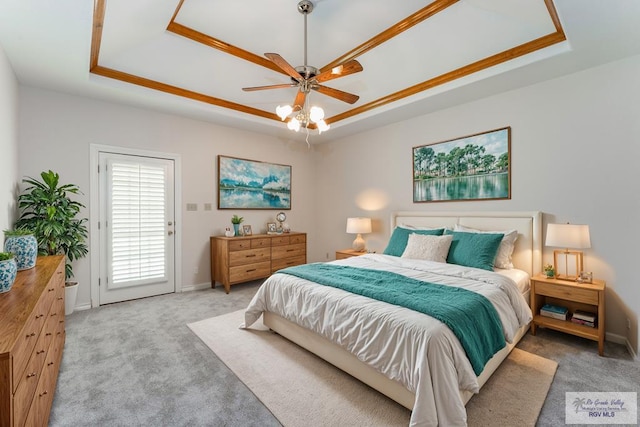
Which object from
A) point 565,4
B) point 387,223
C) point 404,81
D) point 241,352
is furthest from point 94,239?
point 565,4

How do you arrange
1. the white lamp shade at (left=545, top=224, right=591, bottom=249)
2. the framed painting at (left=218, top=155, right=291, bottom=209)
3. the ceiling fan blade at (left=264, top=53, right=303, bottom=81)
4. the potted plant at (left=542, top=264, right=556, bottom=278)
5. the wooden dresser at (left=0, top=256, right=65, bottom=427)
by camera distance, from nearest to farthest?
the wooden dresser at (left=0, top=256, right=65, bottom=427)
the ceiling fan blade at (left=264, top=53, right=303, bottom=81)
the white lamp shade at (left=545, top=224, right=591, bottom=249)
the potted plant at (left=542, top=264, right=556, bottom=278)
the framed painting at (left=218, top=155, right=291, bottom=209)

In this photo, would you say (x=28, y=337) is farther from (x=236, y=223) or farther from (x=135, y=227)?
(x=236, y=223)

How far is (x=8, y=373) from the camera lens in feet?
3.32

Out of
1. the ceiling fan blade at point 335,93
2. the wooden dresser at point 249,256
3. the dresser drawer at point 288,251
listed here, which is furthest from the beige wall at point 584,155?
the wooden dresser at point 249,256

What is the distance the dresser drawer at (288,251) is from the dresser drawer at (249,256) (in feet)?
0.40

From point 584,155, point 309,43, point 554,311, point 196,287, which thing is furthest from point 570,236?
Result: point 196,287

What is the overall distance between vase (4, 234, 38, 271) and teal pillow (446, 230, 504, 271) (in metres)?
3.82

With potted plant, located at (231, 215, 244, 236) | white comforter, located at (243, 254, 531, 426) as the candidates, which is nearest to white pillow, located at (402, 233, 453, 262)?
white comforter, located at (243, 254, 531, 426)

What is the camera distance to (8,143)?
2.75 metres

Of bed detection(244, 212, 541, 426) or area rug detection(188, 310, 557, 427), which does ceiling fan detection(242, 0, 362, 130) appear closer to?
bed detection(244, 212, 541, 426)

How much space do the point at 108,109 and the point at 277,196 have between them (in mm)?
2803

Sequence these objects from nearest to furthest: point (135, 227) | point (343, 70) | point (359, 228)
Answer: point (343, 70) < point (135, 227) < point (359, 228)

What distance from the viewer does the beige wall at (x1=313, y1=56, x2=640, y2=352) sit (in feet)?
8.83

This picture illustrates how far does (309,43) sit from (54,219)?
10.9 ft
